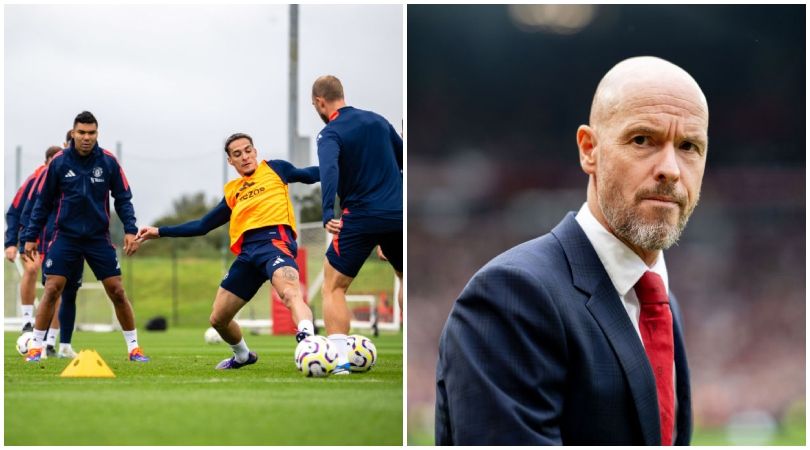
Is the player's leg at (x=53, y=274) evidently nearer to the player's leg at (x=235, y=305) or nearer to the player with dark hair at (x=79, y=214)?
the player with dark hair at (x=79, y=214)

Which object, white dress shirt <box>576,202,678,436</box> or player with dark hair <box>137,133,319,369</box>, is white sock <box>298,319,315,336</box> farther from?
white dress shirt <box>576,202,678,436</box>

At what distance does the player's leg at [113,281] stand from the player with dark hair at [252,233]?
12.3 inches

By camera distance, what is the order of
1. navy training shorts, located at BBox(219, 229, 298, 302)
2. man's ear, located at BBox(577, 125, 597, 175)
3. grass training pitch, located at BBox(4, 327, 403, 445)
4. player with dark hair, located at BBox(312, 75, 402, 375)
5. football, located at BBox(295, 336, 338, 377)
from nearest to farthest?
1. man's ear, located at BBox(577, 125, 597, 175)
2. grass training pitch, located at BBox(4, 327, 403, 445)
3. player with dark hair, located at BBox(312, 75, 402, 375)
4. football, located at BBox(295, 336, 338, 377)
5. navy training shorts, located at BBox(219, 229, 298, 302)

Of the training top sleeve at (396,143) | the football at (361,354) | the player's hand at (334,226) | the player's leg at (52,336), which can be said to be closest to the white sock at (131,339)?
the player's leg at (52,336)

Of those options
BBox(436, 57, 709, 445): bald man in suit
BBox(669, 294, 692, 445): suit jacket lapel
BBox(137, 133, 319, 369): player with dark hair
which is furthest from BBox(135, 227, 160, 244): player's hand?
BBox(669, 294, 692, 445): suit jacket lapel

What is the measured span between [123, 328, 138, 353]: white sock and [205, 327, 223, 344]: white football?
1.05 feet

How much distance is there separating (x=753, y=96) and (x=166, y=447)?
6.54m

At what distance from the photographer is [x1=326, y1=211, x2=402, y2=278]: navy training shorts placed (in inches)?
135

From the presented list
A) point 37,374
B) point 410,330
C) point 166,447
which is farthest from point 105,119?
point 410,330

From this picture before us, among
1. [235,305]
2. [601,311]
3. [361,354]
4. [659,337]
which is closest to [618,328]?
[601,311]

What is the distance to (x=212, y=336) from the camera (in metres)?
3.86

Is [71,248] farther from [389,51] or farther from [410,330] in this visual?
[410,330]

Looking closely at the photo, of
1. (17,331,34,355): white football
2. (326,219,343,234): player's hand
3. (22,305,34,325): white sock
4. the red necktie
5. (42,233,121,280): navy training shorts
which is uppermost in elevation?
(326,219,343,234): player's hand

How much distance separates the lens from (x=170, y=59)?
346cm
